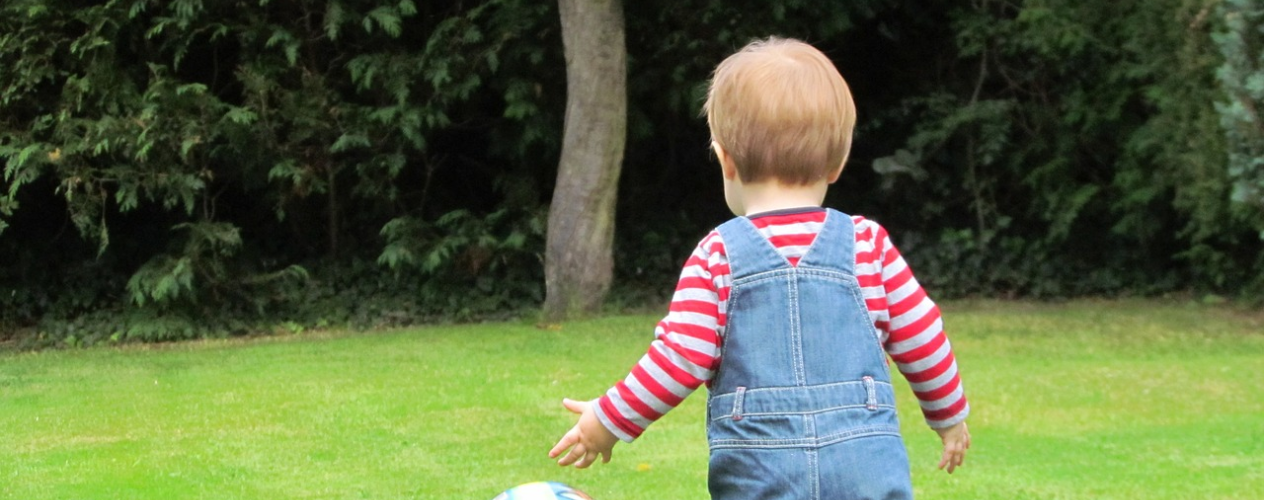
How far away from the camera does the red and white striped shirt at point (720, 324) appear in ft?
8.64

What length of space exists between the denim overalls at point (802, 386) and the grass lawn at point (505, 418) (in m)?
3.20

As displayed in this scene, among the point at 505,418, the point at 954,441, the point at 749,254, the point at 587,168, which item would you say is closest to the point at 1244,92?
the point at 587,168

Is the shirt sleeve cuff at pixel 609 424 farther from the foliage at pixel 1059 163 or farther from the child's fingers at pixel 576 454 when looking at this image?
the foliage at pixel 1059 163

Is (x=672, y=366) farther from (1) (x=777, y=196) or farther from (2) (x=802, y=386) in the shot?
(1) (x=777, y=196)

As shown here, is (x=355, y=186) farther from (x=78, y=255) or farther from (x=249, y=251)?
(x=78, y=255)

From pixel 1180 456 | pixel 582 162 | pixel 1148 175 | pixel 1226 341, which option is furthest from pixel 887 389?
pixel 1148 175

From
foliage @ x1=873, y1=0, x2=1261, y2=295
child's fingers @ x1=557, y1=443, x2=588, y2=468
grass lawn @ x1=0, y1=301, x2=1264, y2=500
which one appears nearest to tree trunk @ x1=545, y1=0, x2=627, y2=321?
grass lawn @ x1=0, y1=301, x2=1264, y2=500

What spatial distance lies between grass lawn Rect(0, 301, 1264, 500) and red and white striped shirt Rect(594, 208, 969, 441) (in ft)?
10.2

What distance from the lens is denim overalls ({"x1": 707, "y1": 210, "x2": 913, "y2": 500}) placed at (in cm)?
257

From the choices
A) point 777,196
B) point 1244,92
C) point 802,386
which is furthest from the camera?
point 1244,92

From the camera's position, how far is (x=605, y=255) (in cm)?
1316

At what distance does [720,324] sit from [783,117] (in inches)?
16.4

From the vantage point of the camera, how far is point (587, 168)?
13000mm

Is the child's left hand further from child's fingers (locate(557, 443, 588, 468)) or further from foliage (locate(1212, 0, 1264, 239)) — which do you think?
foliage (locate(1212, 0, 1264, 239))
